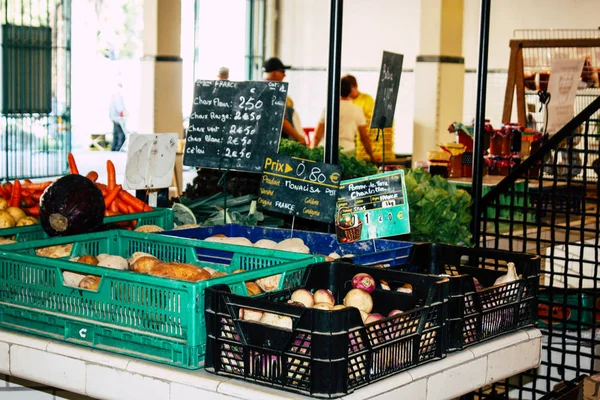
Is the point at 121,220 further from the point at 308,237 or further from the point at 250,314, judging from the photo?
the point at 250,314

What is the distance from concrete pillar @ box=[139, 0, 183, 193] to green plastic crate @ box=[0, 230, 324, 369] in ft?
27.3

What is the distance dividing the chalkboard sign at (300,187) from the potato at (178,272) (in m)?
0.80

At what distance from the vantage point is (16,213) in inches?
136

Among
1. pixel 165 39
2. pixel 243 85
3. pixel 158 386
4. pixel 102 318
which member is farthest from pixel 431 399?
pixel 165 39

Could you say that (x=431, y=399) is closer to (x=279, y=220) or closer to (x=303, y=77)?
(x=279, y=220)

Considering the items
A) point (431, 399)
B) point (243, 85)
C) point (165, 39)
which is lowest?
point (431, 399)

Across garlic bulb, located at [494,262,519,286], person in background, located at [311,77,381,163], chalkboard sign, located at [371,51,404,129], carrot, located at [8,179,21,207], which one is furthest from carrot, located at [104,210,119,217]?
person in background, located at [311,77,381,163]

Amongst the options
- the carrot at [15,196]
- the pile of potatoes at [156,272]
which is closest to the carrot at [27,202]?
the carrot at [15,196]

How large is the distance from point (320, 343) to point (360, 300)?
1.72 ft

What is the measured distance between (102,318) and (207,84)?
1.70 m

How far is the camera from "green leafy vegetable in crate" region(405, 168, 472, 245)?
4184 mm

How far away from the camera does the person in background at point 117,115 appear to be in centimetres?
1502

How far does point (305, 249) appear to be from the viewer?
3178mm

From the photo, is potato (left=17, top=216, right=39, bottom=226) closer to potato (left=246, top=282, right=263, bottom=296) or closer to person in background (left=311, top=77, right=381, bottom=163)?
potato (left=246, top=282, right=263, bottom=296)
